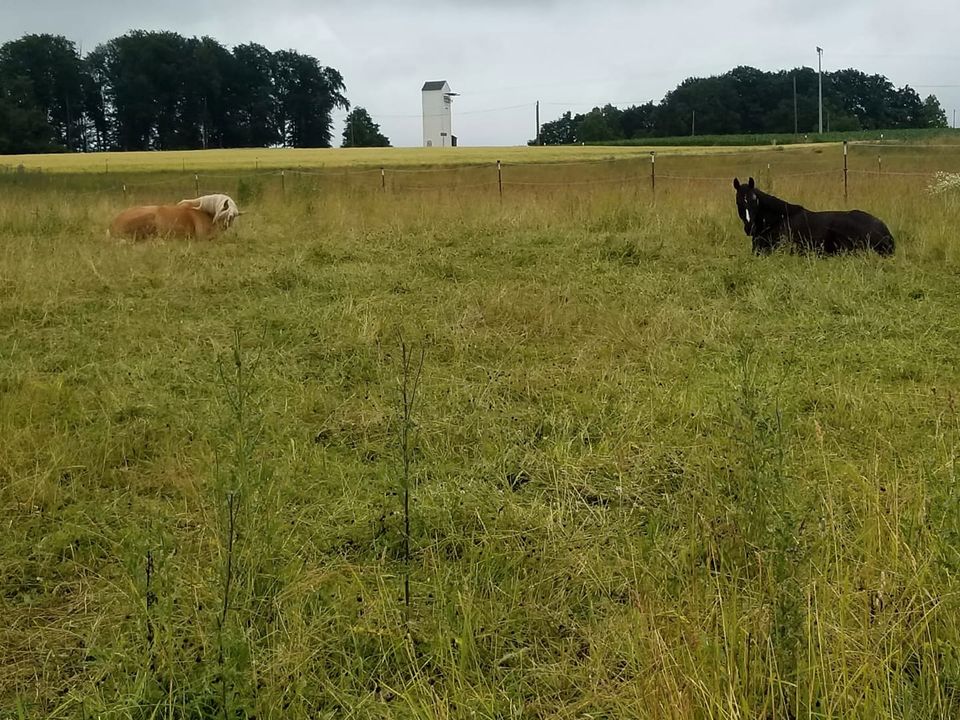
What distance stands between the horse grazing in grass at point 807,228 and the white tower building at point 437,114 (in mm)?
60524

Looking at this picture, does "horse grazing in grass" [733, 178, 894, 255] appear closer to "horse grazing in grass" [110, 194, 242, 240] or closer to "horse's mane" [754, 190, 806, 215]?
"horse's mane" [754, 190, 806, 215]

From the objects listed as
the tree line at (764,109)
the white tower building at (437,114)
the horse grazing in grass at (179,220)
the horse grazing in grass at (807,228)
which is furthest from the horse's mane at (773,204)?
the tree line at (764,109)

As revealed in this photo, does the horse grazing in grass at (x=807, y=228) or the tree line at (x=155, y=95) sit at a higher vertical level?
the tree line at (x=155, y=95)

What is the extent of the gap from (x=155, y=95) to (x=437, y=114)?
77.7 ft

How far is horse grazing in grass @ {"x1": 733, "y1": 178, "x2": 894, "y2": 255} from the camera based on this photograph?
25.2 ft

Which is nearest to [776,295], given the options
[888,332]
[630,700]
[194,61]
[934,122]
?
[888,332]

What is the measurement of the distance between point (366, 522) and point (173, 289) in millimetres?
4782

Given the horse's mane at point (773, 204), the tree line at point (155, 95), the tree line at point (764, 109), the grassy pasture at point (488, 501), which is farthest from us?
the tree line at point (764, 109)

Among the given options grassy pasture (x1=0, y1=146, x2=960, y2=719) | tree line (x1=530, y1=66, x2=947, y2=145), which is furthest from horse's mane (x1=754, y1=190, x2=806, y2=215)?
tree line (x1=530, y1=66, x2=947, y2=145)

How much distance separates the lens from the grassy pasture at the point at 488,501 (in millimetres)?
1781

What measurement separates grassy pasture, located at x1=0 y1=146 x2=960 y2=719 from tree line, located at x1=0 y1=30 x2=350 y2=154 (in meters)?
62.5

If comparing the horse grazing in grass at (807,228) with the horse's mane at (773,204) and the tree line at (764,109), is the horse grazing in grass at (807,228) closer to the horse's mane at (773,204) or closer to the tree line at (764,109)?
the horse's mane at (773,204)

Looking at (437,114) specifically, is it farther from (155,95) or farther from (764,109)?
(764,109)

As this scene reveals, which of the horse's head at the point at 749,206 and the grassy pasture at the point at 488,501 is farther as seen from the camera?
the horse's head at the point at 749,206
